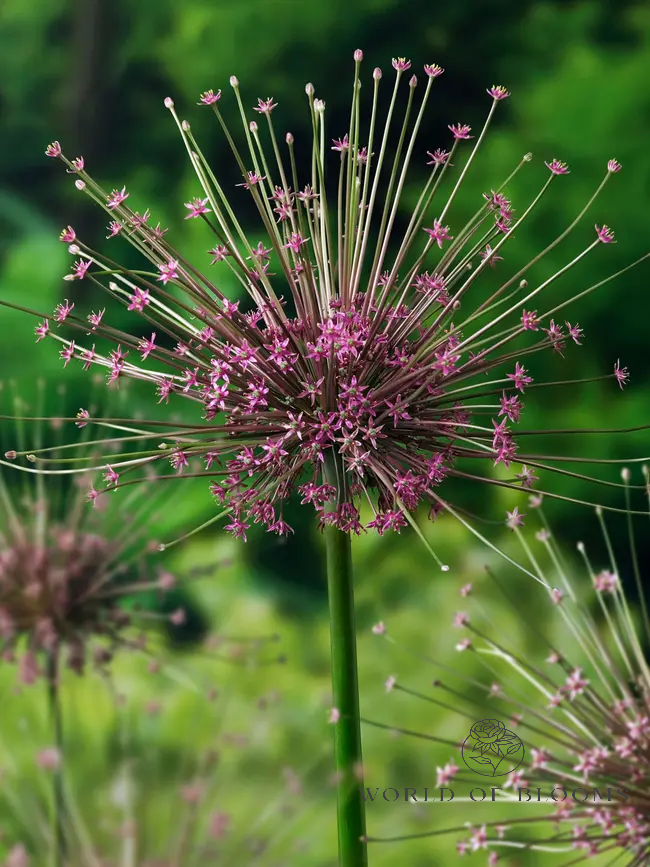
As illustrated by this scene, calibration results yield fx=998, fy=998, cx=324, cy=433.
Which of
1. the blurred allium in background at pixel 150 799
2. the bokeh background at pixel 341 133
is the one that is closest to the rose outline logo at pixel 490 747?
the blurred allium in background at pixel 150 799

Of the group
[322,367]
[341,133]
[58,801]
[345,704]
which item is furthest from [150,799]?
[341,133]

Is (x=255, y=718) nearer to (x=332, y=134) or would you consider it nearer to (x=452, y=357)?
(x=452, y=357)

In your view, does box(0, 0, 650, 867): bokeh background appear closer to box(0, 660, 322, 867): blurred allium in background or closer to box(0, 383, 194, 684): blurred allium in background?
box(0, 383, 194, 684): blurred allium in background

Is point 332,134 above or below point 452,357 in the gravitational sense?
above

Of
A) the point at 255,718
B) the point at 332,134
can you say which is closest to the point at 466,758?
the point at 255,718

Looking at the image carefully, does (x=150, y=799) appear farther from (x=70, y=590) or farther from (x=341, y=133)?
(x=341, y=133)
